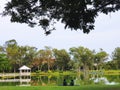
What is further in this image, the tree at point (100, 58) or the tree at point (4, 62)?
the tree at point (100, 58)

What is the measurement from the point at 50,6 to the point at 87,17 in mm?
1011

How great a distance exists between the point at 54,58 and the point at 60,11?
58.3 meters

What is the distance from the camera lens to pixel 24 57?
64875mm

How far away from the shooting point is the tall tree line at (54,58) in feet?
205

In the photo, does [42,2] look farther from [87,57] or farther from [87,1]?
[87,57]

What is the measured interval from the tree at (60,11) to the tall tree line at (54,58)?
5031 centimetres

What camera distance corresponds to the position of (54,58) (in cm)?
6819

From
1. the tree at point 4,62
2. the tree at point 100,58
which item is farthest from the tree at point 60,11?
the tree at point 100,58

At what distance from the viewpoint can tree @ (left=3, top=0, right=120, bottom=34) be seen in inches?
376

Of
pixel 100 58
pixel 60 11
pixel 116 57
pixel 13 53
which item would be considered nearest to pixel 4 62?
pixel 13 53

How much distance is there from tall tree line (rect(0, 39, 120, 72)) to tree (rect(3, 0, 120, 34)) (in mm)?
50313

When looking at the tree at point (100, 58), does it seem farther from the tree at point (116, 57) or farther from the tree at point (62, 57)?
the tree at point (62, 57)

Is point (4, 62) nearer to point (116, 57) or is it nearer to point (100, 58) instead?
point (100, 58)

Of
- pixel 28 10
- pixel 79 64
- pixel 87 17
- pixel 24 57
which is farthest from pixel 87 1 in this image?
pixel 24 57
